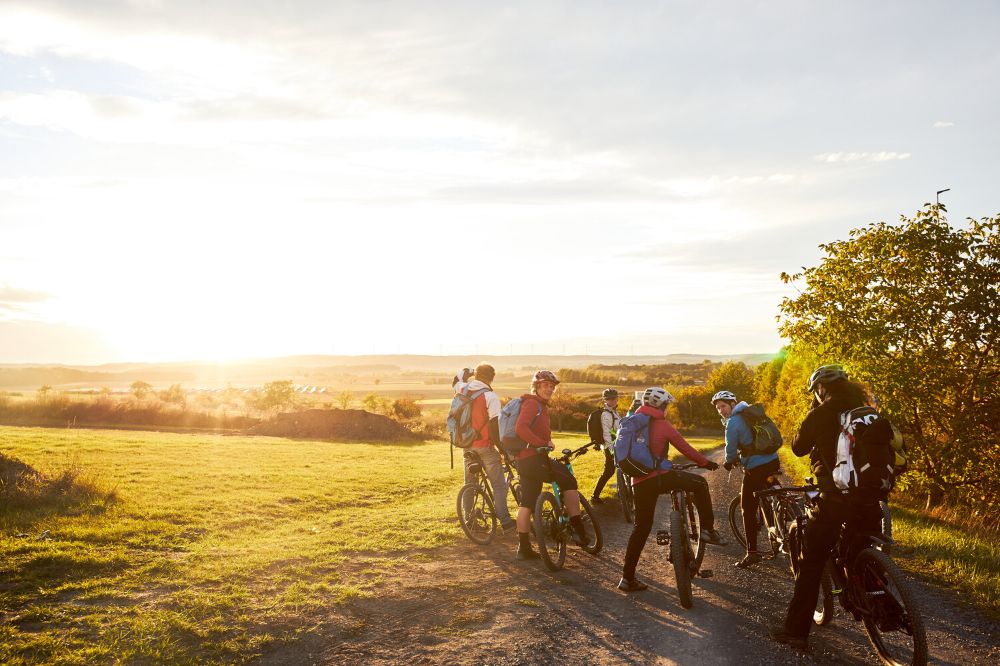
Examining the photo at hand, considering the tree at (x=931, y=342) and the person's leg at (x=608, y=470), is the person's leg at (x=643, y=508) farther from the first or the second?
the tree at (x=931, y=342)

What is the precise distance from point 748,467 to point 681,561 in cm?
267

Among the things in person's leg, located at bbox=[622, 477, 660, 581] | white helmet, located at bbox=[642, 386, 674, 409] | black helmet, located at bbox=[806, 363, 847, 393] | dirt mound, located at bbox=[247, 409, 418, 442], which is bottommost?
dirt mound, located at bbox=[247, 409, 418, 442]

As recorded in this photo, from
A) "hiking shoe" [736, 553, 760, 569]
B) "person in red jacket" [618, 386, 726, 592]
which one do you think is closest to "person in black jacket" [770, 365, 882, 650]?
"person in red jacket" [618, 386, 726, 592]

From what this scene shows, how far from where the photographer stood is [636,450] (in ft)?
25.8

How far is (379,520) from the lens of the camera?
13430 mm

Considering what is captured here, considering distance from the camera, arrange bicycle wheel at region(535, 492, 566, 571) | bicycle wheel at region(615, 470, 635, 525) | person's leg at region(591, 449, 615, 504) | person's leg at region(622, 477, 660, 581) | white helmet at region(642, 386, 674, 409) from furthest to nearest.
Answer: person's leg at region(591, 449, 615, 504) → bicycle wheel at region(615, 470, 635, 525) → bicycle wheel at region(535, 492, 566, 571) → white helmet at region(642, 386, 674, 409) → person's leg at region(622, 477, 660, 581)

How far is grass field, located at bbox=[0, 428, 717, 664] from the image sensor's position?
6.90 m

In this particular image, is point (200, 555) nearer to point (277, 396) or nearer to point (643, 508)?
point (643, 508)

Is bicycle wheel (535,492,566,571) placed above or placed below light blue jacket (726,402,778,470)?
A: below

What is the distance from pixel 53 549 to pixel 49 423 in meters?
33.3

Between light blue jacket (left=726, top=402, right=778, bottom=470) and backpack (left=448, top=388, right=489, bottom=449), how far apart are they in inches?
152

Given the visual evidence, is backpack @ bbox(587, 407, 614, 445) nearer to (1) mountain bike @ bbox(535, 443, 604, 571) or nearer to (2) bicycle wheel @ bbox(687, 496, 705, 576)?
(1) mountain bike @ bbox(535, 443, 604, 571)

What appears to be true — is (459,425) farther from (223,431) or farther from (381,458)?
(223,431)

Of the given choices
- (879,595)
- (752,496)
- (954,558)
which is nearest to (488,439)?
(752,496)
